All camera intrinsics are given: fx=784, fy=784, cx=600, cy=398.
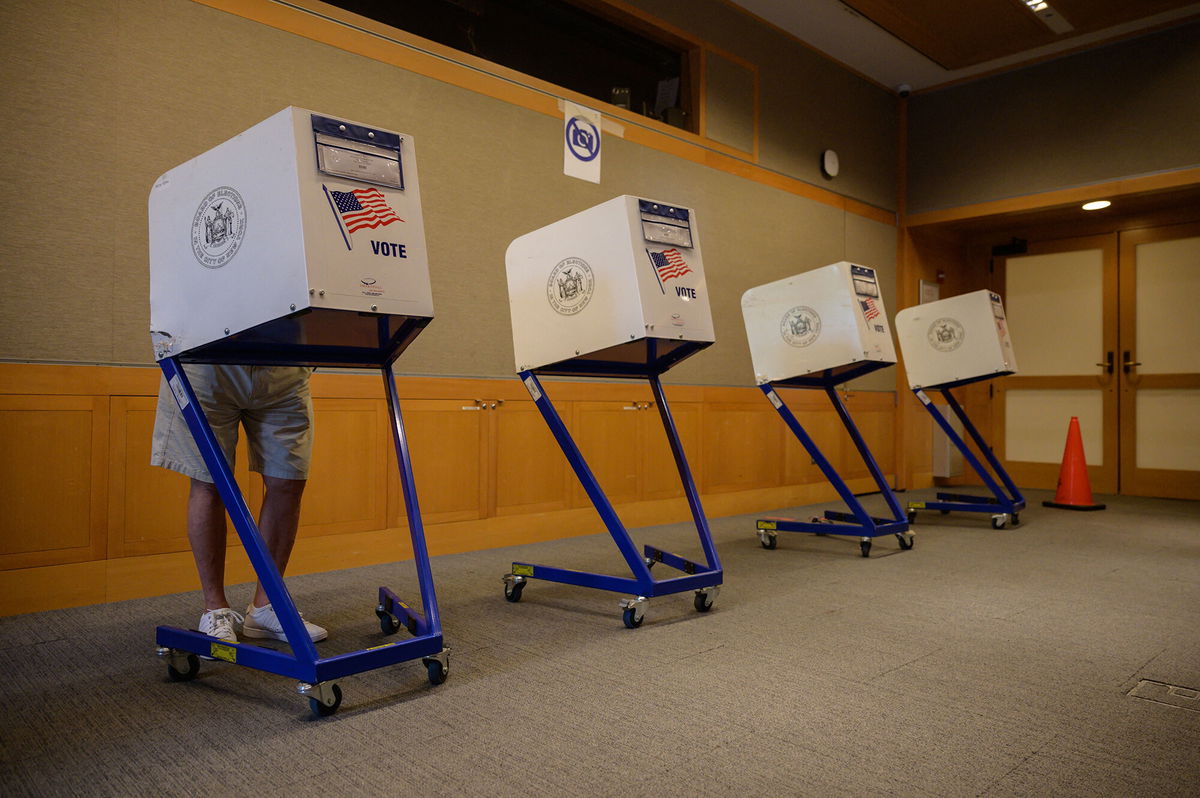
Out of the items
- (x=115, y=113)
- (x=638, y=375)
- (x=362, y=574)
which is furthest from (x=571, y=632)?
(x=115, y=113)

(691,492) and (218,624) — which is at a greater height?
(691,492)

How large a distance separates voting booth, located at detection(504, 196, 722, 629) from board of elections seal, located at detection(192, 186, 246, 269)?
1104 mm

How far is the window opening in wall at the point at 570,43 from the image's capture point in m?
3.92

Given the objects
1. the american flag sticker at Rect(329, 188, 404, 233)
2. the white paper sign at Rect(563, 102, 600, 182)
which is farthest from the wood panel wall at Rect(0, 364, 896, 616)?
the american flag sticker at Rect(329, 188, 404, 233)

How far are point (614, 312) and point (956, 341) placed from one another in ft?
10.2

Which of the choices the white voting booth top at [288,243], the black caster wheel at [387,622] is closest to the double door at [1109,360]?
the black caster wheel at [387,622]

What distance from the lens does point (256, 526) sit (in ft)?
5.97

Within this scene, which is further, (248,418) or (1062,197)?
(1062,197)

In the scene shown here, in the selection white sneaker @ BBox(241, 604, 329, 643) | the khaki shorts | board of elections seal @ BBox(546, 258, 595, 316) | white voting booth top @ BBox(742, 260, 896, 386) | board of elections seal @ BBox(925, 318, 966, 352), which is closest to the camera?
the khaki shorts

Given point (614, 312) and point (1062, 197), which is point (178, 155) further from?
point (1062, 197)

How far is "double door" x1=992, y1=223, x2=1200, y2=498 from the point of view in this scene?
6.36 m

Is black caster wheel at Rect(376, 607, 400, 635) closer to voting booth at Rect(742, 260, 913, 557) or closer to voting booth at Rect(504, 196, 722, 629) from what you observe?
voting booth at Rect(504, 196, 722, 629)

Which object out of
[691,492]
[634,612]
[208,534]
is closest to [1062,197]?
[691,492]

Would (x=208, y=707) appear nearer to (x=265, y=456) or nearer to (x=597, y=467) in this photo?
(x=265, y=456)
